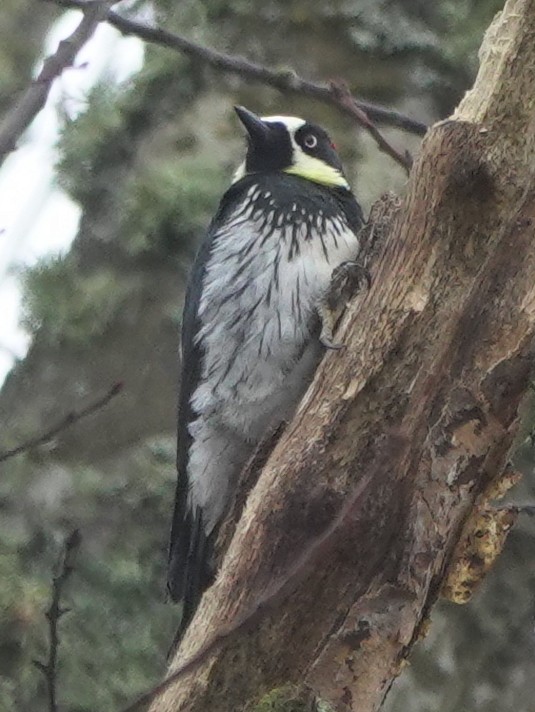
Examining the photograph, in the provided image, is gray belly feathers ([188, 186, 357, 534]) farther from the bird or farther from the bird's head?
the bird's head

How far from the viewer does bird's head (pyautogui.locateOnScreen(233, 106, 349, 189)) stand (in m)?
2.75

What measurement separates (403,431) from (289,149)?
1.32 metres

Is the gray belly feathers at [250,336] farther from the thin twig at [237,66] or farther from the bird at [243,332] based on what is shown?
the thin twig at [237,66]

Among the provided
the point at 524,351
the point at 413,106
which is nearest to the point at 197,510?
the point at 524,351

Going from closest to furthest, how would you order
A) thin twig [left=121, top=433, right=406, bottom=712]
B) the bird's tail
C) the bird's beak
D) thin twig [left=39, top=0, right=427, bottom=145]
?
thin twig [left=121, top=433, right=406, bottom=712], thin twig [left=39, top=0, right=427, bottom=145], the bird's tail, the bird's beak

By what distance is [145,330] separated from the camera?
2.73 m

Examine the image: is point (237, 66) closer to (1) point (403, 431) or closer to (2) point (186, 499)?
(1) point (403, 431)

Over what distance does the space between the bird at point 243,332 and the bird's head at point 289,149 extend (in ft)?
0.60

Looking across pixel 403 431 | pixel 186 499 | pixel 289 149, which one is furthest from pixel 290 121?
pixel 403 431

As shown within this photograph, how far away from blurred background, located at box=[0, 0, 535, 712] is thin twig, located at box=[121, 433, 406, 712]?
2.78 feet

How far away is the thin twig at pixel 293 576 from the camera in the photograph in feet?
3.80

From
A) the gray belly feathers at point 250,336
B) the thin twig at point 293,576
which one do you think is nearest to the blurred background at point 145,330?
the gray belly feathers at point 250,336

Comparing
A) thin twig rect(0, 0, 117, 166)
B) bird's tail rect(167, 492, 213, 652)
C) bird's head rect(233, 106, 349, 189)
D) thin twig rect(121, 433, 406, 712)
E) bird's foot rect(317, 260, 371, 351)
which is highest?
bird's head rect(233, 106, 349, 189)

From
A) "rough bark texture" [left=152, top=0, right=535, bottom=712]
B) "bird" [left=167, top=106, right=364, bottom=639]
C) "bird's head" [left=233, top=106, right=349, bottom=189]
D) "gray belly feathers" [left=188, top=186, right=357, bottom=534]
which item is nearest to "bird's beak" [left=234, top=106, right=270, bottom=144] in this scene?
"bird's head" [left=233, top=106, right=349, bottom=189]
